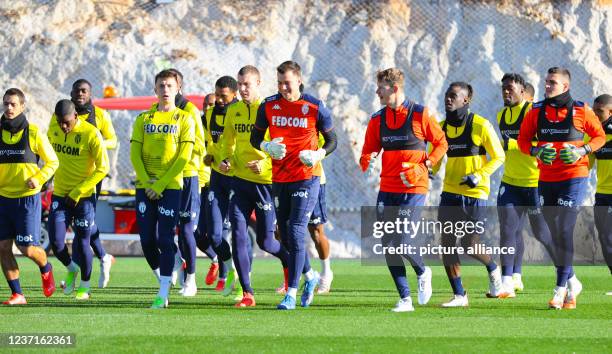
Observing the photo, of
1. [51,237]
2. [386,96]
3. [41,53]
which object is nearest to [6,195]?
[51,237]

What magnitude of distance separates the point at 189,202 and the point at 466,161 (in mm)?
3123

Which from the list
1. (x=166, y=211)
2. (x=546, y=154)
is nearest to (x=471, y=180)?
(x=546, y=154)

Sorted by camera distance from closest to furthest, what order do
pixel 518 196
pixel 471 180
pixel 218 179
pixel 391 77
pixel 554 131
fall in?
pixel 391 77 → pixel 554 131 → pixel 471 180 → pixel 218 179 → pixel 518 196

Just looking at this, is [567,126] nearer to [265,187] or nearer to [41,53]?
[265,187]

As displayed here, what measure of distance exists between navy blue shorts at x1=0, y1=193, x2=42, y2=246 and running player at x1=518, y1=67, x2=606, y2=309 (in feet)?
15.9

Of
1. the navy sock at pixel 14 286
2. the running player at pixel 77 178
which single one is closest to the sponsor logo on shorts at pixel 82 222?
the running player at pixel 77 178

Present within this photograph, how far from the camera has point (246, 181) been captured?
37.8 ft

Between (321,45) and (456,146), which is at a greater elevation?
(321,45)

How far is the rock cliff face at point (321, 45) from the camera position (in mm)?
27547

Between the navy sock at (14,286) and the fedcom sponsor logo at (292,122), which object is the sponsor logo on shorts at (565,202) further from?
the navy sock at (14,286)

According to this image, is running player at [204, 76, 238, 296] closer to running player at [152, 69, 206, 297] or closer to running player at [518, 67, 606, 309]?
running player at [152, 69, 206, 297]

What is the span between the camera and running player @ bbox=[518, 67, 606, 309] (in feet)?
35.3

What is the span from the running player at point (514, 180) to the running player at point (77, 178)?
15.1 feet

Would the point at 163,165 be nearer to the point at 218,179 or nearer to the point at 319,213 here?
the point at 218,179
